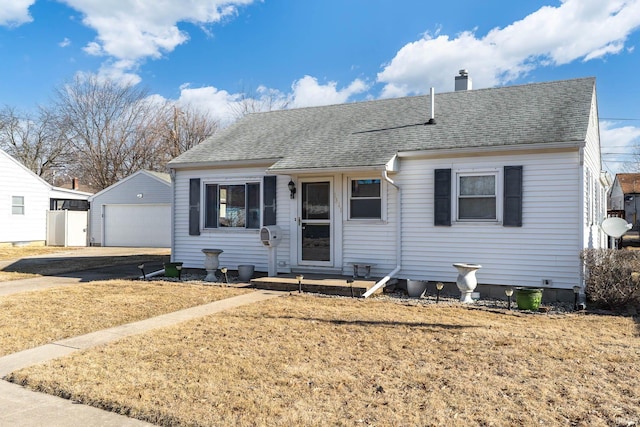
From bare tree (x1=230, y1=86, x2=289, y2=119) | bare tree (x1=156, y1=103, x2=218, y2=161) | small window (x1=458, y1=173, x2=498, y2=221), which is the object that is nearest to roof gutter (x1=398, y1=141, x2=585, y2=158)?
small window (x1=458, y1=173, x2=498, y2=221)

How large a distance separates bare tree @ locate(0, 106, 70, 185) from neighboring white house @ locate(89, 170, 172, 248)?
16.2 metres

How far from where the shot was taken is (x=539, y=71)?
1988cm

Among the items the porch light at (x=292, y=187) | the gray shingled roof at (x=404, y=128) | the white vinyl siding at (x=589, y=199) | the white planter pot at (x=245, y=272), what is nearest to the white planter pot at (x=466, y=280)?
the white vinyl siding at (x=589, y=199)

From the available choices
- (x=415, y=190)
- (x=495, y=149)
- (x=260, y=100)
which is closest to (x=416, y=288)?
(x=415, y=190)

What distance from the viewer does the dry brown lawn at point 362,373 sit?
3.65 m

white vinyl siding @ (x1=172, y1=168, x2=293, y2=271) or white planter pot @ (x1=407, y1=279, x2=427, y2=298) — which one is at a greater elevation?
white vinyl siding @ (x1=172, y1=168, x2=293, y2=271)

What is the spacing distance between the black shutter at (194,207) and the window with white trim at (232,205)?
0.68ft

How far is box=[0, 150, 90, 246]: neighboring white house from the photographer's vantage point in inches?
851

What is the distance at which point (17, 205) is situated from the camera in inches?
878

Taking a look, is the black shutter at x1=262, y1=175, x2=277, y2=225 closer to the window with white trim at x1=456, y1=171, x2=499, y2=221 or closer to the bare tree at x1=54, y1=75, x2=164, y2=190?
the window with white trim at x1=456, y1=171, x2=499, y2=221

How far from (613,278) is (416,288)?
3390 mm

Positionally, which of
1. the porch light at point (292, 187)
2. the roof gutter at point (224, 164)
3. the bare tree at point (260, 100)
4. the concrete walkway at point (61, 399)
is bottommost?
the concrete walkway at point (61, 399)

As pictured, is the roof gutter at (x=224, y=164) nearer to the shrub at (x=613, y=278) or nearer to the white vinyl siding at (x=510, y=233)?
the white vinyl siding at (x=510, y=233)

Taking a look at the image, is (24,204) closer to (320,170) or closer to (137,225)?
(137,225)
